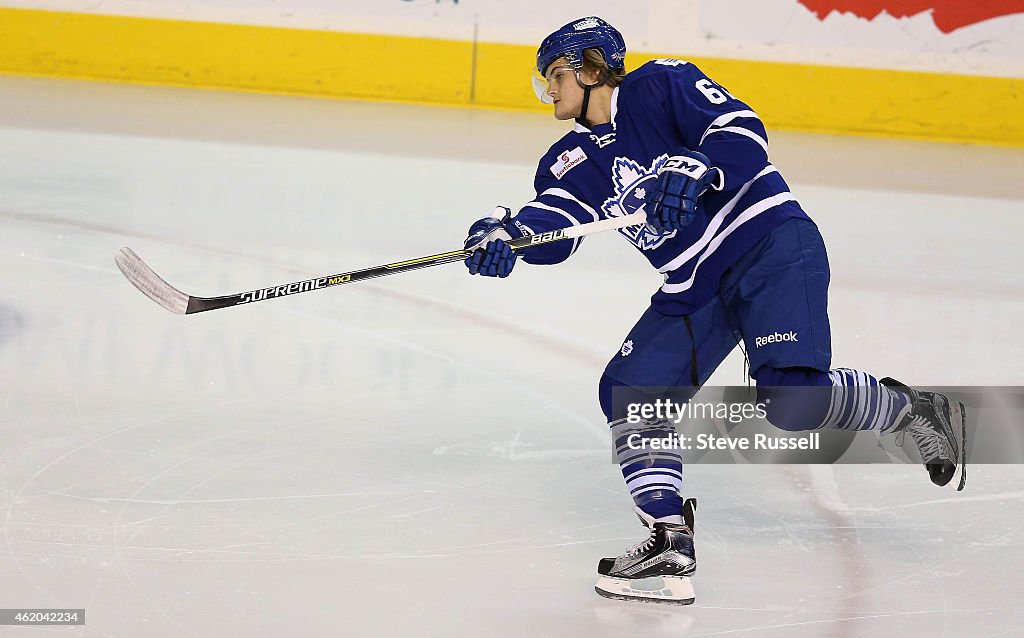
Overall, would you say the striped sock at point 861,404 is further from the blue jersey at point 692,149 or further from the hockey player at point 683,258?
the blue jersey at point 692,149

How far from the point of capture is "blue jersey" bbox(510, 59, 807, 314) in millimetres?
2371

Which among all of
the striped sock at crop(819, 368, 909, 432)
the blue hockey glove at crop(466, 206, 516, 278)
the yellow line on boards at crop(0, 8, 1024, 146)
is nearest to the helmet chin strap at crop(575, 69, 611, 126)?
the blue hockey glove at crop(466, 206, 516, 278)

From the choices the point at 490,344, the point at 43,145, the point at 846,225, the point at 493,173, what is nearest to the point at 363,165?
the point at 493,173

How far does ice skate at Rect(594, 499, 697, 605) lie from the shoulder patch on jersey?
71 cm

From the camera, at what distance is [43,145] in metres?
6.63

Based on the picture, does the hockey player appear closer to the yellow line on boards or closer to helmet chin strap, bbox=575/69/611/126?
helmet chin strap, bbox=575/69/611/126

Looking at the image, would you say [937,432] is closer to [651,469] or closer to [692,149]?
[651,469]

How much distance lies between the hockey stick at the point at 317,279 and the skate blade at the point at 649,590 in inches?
24.9

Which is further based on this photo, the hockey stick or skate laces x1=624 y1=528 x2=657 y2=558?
the hockey stick

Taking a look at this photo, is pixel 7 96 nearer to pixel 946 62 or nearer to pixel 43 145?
pixel 43 145

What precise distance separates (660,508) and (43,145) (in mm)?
5144

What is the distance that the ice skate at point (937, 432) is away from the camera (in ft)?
8.52

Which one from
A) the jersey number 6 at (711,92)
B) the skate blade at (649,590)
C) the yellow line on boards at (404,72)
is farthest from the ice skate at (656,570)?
the yellow line on boards at (404,72)

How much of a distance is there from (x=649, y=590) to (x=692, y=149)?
0.78 metres
